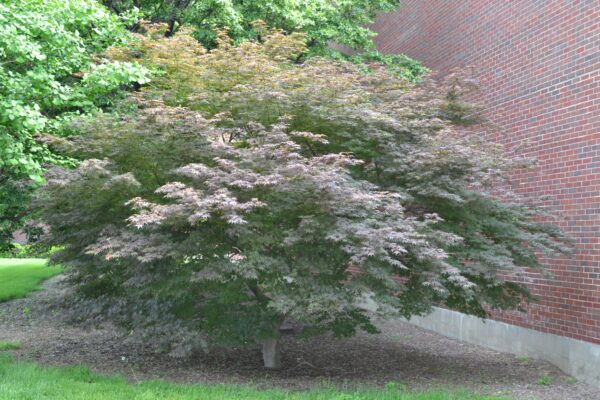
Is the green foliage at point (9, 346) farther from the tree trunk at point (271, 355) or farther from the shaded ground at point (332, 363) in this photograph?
the tree trunk at point (271, 355)

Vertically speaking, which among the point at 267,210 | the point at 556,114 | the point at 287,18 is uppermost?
the point at 287,18

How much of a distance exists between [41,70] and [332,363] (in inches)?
239

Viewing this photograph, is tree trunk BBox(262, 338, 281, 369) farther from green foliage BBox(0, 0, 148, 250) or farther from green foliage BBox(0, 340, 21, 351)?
green foliage BBox(0, 340, 21, 351)

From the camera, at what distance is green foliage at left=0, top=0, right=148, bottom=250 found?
7230mm

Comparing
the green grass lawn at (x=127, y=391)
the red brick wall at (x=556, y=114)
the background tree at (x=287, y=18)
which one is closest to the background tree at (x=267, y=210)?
the green grass lawn at (x=127, y=391)

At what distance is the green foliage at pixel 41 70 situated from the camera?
7.23m

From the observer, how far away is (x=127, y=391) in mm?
6617

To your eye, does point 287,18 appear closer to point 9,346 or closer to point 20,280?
point 9,346

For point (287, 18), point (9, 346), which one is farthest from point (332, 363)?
point (287, 18)

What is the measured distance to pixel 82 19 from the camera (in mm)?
8703

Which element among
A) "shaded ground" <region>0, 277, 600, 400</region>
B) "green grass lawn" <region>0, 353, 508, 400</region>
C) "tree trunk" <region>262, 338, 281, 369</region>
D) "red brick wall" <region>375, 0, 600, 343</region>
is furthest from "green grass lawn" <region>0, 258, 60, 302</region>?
"red brick wall" <region>375, 0, 600, 343</region>

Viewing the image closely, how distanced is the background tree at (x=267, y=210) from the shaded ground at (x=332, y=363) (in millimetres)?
693

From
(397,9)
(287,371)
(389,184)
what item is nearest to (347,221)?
(389,184)

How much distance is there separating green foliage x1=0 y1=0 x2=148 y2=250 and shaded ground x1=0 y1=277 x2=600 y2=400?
284cm
